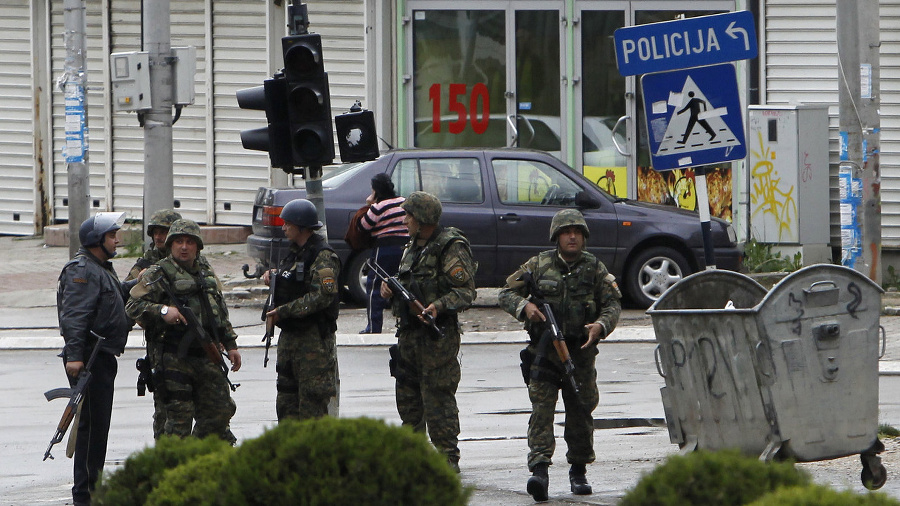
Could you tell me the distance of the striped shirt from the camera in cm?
1211

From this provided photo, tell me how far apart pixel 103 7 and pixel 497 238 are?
8770 mm

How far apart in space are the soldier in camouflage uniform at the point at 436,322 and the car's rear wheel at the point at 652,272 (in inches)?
262

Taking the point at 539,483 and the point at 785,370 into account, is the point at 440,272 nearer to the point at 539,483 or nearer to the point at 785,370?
the point at 539,483

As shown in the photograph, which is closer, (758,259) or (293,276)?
(293,276)

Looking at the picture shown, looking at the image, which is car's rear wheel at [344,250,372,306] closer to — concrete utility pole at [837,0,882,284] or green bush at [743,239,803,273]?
green bush at [743,239,803,273]

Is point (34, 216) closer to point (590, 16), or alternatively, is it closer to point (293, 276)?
point (590, 16)

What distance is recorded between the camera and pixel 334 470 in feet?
13.0

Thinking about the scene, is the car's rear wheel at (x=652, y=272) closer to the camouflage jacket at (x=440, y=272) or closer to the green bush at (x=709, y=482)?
the camouflage jacket at (x=440, y=272)

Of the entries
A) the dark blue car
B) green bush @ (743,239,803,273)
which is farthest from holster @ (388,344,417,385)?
green bush @ (743,239,803,273)

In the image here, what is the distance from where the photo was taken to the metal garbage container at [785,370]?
6.14m

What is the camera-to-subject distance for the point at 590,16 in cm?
1811

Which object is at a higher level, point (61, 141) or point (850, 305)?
point (61, 141)

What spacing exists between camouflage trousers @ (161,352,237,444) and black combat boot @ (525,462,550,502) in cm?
177

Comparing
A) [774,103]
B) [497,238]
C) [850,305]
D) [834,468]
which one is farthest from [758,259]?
[850,305]
